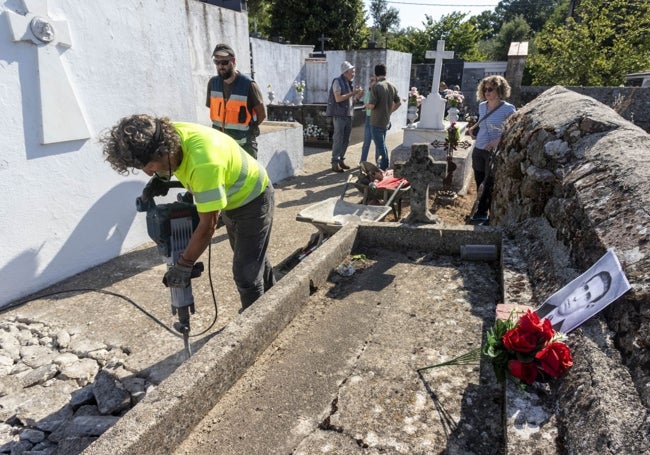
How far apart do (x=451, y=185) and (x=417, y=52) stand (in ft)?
96.2

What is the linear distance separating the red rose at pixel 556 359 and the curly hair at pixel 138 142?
1.89 meters

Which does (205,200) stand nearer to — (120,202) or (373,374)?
(373,374)

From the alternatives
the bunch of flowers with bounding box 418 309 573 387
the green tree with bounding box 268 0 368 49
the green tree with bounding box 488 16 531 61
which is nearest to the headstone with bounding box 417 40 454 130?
the bunch of flowers with bounding box 418 309 573 387

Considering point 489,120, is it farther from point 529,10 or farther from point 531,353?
point 529,10

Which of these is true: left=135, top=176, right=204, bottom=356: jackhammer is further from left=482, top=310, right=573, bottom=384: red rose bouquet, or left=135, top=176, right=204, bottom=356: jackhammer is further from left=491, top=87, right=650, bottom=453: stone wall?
left=491, top=87, right=650, bottom=453: stone wall

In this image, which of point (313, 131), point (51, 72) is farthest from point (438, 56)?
point (51, 72)

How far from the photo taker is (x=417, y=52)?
32.2 meters

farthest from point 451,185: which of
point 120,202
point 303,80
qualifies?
point 303,80

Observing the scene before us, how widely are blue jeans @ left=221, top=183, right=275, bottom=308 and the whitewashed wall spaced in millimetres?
1924

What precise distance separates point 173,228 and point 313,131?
8397 mm

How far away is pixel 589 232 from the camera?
1853 millimetres

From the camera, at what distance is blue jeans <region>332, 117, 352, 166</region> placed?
750cm

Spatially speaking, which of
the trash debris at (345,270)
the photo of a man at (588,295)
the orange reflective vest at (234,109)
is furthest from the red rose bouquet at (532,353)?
the orange reflective vest at (234,109)

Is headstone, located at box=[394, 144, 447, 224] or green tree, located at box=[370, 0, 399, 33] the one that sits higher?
green tree, located at box=[370, 0, 399, 33]
